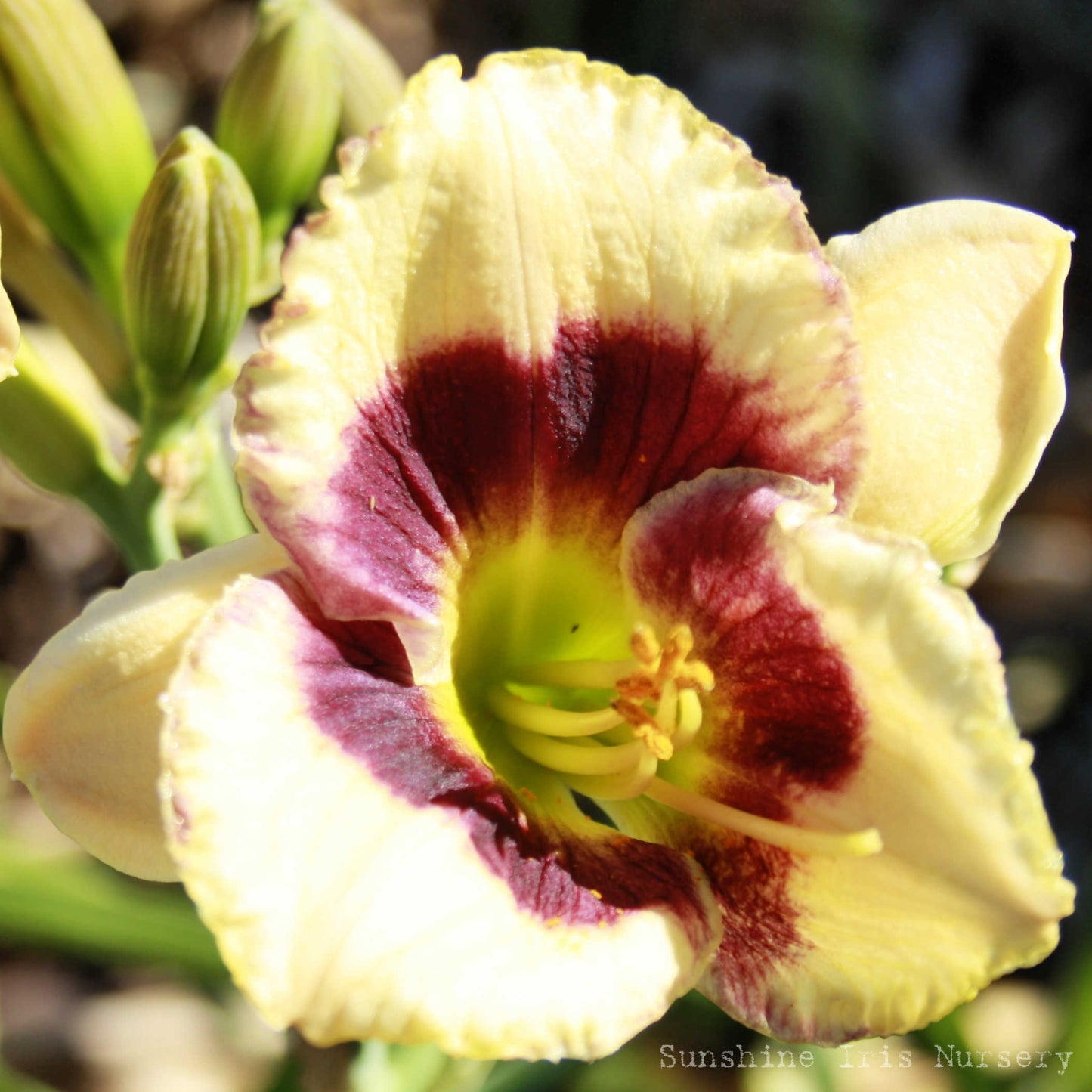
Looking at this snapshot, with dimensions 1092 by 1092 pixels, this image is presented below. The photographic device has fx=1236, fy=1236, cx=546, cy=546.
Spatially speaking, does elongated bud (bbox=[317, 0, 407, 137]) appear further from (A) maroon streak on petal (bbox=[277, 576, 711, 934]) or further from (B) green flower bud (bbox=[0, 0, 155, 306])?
(A) maroon streak on petal (bbox=[277, 576, 711, 934])

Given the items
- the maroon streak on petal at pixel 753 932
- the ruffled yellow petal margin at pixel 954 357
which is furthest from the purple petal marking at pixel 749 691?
the ruffled yellow petal margin at pixel 954 357

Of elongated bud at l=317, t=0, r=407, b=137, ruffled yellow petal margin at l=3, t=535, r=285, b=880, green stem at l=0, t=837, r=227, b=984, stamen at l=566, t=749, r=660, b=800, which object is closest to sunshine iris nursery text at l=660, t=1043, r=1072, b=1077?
green stem at l=0, t=837, r=227, b=984

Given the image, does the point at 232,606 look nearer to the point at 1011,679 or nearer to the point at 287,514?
the point at 287,514

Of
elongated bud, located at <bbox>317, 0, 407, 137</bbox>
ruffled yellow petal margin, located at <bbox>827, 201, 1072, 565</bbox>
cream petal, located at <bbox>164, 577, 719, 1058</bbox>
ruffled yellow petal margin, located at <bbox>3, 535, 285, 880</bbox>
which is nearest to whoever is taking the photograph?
cream petal, located at <bbox>164, 577, 719, 1058</bbox>

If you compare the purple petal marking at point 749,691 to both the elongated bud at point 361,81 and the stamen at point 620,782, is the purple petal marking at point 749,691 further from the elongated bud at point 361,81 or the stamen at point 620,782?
the elongated bud at point 361,81

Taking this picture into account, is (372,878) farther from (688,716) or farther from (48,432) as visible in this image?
(48,432)

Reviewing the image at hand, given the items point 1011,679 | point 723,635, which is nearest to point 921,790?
point 723,635

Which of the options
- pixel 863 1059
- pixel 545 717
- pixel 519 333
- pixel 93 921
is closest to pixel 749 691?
pixel 545 717
